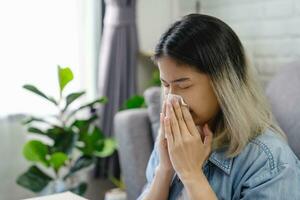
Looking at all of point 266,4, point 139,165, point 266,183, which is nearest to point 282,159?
point 266,183

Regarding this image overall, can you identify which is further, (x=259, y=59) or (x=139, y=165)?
(x=259, y=59)

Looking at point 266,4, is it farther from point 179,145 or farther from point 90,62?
point 179,145

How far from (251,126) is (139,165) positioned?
0.78m

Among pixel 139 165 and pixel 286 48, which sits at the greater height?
pixel 286 48

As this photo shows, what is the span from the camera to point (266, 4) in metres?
1.91

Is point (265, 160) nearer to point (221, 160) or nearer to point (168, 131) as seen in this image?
point (221, 160)

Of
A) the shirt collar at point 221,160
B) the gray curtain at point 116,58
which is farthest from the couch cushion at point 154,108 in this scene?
the shirt collar at point 221,160

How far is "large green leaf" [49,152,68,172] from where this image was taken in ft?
5.61

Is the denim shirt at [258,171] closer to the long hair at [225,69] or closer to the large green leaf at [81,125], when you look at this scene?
the long hair at [225,69]

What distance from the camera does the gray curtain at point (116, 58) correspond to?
2.17 metres

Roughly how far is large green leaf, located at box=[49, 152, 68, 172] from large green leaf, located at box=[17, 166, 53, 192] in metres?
0.10

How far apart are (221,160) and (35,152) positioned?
952mm

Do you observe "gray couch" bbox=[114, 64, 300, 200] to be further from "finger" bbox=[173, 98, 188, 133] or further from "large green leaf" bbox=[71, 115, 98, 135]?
"finger" bbox=[173, 98, 188, 133]

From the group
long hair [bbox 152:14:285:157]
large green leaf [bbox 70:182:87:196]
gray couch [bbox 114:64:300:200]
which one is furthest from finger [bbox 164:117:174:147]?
large green leaf [bbox 70:182:87:196]
